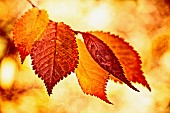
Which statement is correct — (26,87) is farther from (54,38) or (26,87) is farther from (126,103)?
(126,103)

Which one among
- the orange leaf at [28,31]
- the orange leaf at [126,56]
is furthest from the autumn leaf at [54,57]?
the orange leaf at [126,56]

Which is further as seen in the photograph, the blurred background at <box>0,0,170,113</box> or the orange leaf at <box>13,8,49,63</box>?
the blurred background at <box>0,0,170,113</box>

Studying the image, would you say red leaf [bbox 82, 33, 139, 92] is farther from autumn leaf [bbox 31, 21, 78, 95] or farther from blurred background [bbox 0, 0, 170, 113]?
blurred background [bbox 0, 0, 170, 113]

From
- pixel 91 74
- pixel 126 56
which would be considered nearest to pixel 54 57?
pixel 91 74

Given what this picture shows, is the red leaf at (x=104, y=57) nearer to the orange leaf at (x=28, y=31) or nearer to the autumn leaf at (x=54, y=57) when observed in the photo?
the autumn leaf at (x=54, y=57)

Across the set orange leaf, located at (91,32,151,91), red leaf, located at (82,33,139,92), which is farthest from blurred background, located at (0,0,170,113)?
red leaf, located at (82,33,139,92)
